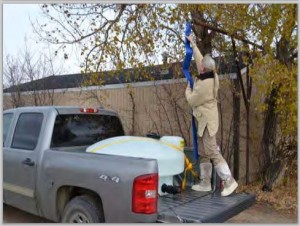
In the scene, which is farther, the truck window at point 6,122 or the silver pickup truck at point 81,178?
the truck window at point 6,122

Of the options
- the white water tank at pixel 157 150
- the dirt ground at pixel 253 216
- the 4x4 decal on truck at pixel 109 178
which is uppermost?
the white water tank at pixel 157 150

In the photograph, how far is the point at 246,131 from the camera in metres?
8.30

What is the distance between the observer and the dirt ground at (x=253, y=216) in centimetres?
553

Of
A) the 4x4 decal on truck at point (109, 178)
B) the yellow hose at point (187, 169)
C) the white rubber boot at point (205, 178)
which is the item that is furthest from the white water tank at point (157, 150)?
the 4x4 decal on truck at point (109, 178)

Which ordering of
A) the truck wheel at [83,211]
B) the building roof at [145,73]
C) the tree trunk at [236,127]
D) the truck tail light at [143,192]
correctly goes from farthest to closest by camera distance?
the tree trunk at [236,127] → the building roof at [145,73] → the truck wheel at [83,211] → the truck tail light at [143,192]

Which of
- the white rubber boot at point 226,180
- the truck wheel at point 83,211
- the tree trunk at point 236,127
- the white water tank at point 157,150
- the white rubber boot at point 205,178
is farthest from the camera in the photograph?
the tree trunk at point 236,127

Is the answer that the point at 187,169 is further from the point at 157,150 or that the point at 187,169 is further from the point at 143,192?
the point at 143,192

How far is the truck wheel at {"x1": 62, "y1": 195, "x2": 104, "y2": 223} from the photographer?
3.86 m

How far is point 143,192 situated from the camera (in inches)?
139

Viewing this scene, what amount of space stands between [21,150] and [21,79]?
1226cm

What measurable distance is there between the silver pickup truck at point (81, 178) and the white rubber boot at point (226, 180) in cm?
10

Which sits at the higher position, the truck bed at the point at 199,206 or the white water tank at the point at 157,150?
the white water tank at the point at 157,150

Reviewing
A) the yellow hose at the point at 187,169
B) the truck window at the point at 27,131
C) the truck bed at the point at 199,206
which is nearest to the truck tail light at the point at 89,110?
the truck window at the point at 27,131

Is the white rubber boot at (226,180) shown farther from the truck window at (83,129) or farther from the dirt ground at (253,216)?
the truck window at (83,129)
